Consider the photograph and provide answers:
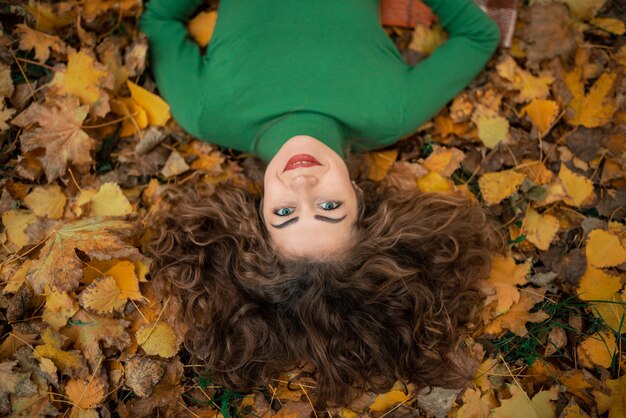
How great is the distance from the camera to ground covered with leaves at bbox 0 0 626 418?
2322mm

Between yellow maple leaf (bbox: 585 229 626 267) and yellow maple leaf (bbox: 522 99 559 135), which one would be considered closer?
yellow maple leaf (bbox: 585 229 626 267)

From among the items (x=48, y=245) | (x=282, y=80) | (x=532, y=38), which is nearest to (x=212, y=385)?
(x=48, y=245)

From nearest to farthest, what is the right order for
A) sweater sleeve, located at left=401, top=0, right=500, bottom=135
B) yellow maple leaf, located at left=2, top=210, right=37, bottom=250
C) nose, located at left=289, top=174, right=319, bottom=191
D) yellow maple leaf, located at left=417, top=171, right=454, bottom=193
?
nose, located at left=289, top=174, right=319, bottom=191 → yellow maple leaf, located at left=2, top=210, right=37, bottom=250 → sweater sleeve, located at left=401, top=0, right=500, bottom=135 → yellow maple leaf, located at left=417, top=171, right=454, bottom=193

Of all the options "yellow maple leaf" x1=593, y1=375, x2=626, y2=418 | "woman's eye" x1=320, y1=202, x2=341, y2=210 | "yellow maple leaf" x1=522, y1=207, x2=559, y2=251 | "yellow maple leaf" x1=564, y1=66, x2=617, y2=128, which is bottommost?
"yellow maple leaf" x1=593, y1=375, x2=626, y2=418

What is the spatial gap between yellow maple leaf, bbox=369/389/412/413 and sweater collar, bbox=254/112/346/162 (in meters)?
1.11

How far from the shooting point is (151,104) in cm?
273

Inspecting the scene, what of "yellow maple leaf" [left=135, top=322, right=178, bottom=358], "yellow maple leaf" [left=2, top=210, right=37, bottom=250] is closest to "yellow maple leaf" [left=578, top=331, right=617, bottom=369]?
"yellow maple leaf" [left=135, top=322, right=178, bottom=358]

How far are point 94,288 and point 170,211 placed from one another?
0.49 m

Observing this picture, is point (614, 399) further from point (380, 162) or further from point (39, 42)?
point (39, 42)

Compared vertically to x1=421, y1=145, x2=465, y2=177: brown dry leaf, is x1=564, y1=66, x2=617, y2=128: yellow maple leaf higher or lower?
higher

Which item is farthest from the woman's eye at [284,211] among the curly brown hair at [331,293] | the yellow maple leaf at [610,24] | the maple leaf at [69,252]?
the yellow maple leaf at [610,24]

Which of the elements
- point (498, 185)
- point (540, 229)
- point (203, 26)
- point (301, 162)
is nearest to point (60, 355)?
point (301, 162)

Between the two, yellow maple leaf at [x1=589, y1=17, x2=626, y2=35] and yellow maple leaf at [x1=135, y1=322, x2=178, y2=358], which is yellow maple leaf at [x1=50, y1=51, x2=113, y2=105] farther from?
yellow maple leaf at [x1=589, y1=17, x2=626, y2=35]

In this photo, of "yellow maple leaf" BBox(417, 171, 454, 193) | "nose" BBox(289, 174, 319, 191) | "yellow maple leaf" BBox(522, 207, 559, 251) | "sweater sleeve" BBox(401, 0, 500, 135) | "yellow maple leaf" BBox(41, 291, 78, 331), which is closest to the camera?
"nose" BBox(289, 174, 319, 191)
